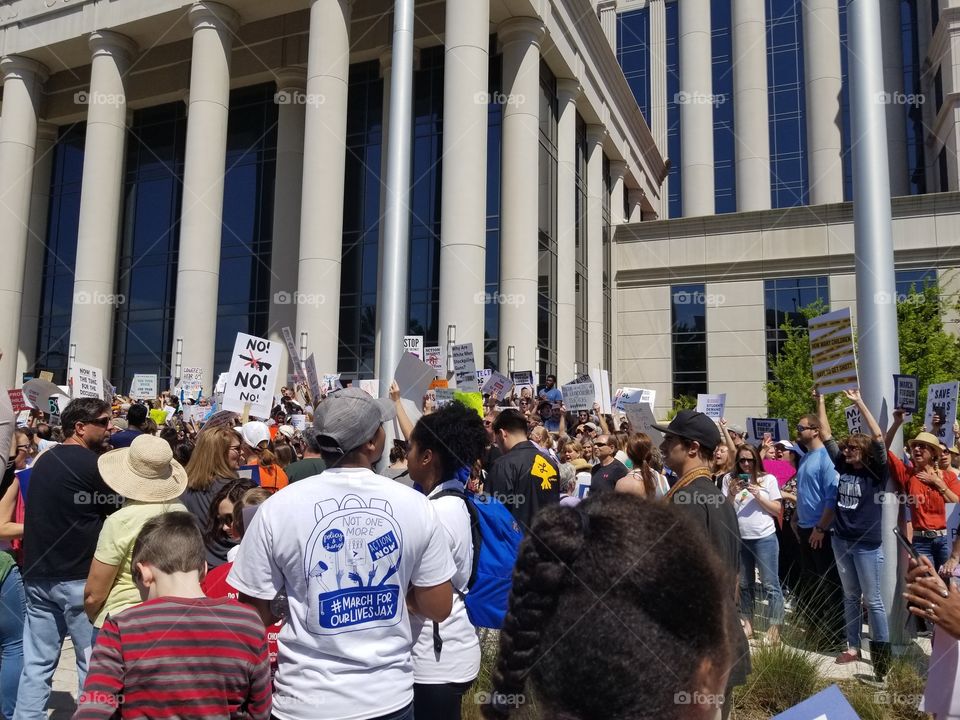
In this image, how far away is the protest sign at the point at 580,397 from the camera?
1534cm

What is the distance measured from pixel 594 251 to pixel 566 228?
4.02 meters

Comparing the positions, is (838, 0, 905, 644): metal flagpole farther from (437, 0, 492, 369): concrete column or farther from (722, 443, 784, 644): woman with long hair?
(437, 0, 492, 369): concrete column

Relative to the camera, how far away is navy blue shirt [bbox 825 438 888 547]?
6695 mm

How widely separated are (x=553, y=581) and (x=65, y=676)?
652 cm

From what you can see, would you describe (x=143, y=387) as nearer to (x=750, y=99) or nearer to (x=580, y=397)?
(x=580, y=397)

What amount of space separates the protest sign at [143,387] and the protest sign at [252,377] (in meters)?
9.52

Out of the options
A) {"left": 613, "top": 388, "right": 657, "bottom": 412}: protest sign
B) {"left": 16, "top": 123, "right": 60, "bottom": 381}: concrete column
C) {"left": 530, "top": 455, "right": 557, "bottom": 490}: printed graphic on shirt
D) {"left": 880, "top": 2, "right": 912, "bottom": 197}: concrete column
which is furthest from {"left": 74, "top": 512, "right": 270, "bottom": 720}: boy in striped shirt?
{"left": 880, "top": 2, "right": 912, "bottom": 197}: concrete column

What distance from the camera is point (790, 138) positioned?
1639 inches

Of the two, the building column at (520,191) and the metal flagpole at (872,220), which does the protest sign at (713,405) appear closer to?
the metal flagpole at (872,220)

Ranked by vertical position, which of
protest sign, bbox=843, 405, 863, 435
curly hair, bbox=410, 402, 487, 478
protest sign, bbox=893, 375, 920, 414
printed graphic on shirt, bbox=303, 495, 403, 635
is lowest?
printed graphic on shirt, bbox=303, 495, 403, 635

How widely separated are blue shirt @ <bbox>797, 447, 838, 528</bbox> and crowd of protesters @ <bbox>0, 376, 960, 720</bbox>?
0.09 metres

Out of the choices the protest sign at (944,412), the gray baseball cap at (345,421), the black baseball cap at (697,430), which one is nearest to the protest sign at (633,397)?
the protest sign at (944,412)

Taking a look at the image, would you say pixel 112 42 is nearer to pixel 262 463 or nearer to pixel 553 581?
pixel 262 463

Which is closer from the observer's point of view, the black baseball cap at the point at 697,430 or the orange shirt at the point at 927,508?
the black baseball cap at the point at 697,430
